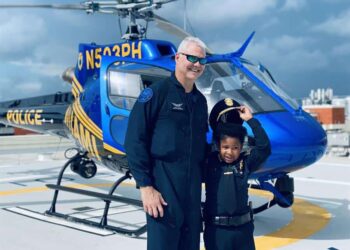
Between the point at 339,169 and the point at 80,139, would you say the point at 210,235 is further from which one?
the point at 339,169

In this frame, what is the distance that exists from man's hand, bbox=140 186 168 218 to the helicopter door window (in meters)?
2.60

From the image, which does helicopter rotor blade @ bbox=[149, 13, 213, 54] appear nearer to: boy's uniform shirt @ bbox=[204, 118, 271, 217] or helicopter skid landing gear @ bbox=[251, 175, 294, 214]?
helicopter skid landing gear @ bbox=[251, 175, 294, 214]

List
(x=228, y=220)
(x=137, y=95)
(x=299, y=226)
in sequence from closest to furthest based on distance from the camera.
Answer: (x=228, y=220), (x=137, y=95), (x=299, y=226)

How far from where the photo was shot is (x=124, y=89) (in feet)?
17.1

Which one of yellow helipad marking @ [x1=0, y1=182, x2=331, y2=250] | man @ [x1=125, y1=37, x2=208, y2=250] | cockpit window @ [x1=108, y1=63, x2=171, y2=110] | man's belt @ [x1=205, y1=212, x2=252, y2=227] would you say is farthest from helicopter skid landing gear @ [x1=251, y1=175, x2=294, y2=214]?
man @ [x1=125, y1=37, x2=208, y2=250]

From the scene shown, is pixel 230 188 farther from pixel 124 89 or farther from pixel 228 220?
pixel 124 89

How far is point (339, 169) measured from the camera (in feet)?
37.3

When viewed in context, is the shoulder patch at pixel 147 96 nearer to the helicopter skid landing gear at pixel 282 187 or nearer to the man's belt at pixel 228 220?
the man's belt at pixel 228 220

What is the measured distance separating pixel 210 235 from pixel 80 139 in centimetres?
370

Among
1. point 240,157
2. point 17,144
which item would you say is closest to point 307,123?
point 240,157

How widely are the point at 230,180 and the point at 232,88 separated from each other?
2.04 m

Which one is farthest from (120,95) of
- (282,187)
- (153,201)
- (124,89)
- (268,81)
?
(153,201)

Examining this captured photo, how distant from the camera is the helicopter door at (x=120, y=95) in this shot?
5113mm

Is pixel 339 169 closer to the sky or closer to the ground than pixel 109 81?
closer to the ground
